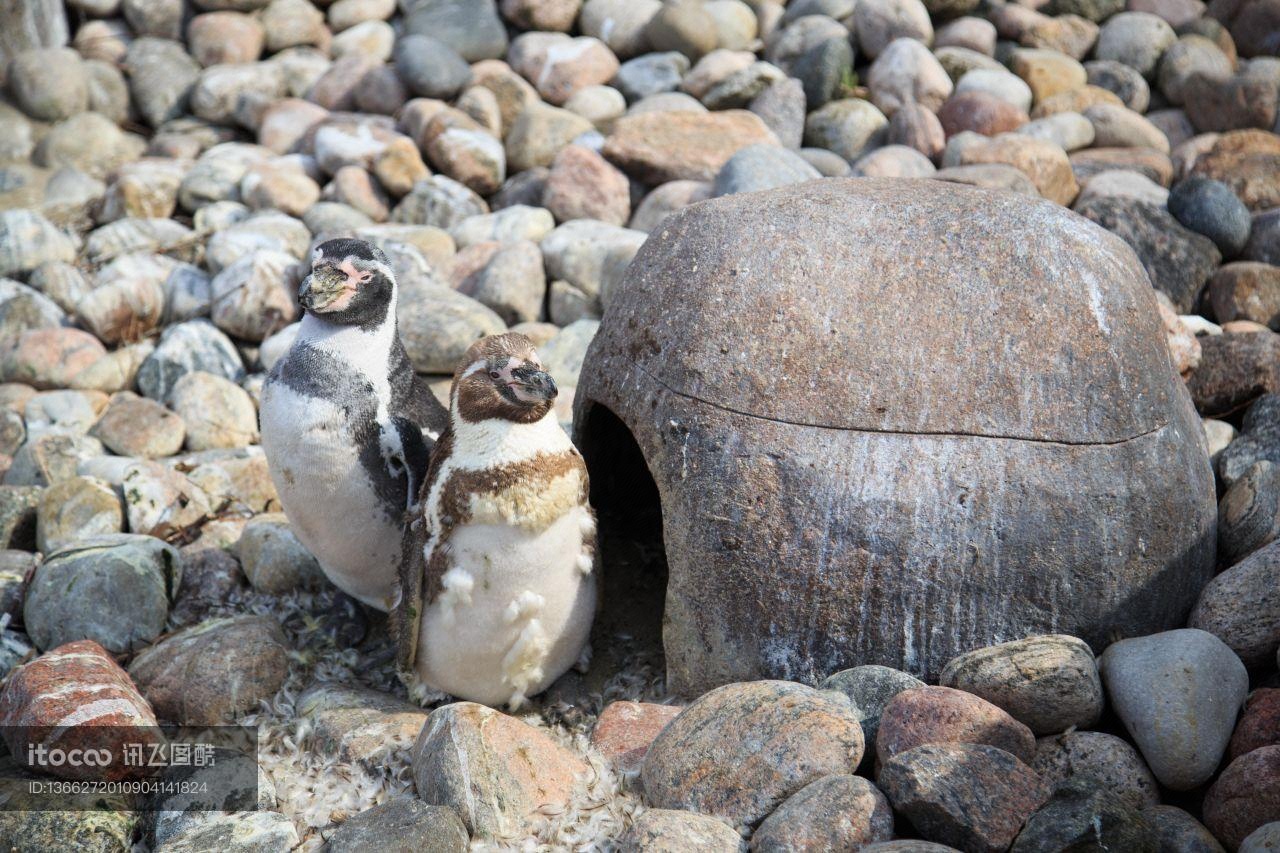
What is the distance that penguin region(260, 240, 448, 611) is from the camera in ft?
14.3

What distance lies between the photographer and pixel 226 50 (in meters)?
10.6

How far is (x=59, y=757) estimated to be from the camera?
400cm

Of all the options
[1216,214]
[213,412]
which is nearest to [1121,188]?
[1216,214]

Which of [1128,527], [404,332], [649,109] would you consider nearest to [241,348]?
[404,332]

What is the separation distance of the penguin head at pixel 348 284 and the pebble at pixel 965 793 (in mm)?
2444

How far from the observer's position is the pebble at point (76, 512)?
5.52 m

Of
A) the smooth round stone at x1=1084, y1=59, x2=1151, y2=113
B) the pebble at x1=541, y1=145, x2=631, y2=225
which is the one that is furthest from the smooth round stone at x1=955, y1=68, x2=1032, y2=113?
the pebble at x1=541, y1=145, x2=631, y2=225

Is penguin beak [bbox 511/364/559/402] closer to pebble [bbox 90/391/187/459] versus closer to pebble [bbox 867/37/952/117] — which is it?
pebble [bbox 90/391/187/459]

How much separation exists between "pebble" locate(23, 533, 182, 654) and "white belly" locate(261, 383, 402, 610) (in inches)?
31.4

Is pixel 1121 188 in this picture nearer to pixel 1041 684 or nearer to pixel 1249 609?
pixel 1249 609

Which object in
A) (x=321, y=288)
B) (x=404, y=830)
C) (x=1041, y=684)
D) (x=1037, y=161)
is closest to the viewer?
(x=404, y=830)

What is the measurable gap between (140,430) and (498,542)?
366 cm

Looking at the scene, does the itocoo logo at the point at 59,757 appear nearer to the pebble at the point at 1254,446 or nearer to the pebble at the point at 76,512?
the pebble at the point at 76,512

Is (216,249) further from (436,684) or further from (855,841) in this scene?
(855,841)
